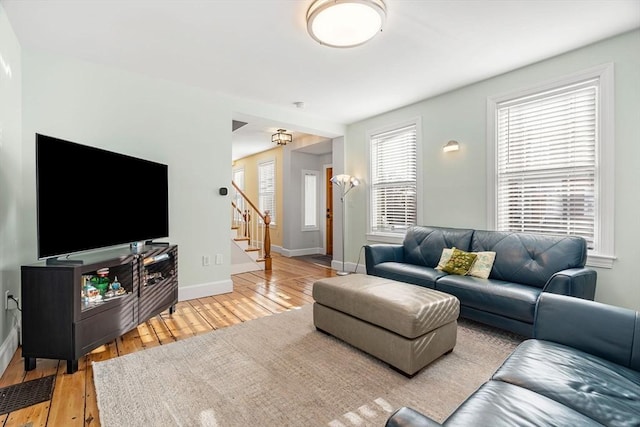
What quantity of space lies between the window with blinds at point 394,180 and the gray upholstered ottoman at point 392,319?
91.5 inches

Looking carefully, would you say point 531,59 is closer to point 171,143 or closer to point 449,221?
point 449,221

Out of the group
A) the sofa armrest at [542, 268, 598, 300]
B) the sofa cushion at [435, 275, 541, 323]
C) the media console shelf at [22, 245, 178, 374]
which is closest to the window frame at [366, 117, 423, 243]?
the sofa cushion at [435, 275, 541, 323]

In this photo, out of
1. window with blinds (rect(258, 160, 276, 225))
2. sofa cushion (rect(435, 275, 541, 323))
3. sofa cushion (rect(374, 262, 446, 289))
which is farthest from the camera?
window with blinds (rect(258, 160, 276, 225))

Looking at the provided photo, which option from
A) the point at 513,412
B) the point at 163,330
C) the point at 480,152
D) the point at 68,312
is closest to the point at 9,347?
the point at 68,312

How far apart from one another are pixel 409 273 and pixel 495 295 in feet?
2.97

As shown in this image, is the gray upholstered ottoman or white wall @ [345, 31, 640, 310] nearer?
the gray upholstered ottoman

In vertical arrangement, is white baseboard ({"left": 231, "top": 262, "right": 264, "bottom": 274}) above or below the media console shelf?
below

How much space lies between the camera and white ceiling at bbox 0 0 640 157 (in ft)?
7.59

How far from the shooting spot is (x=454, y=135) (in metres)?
4.02

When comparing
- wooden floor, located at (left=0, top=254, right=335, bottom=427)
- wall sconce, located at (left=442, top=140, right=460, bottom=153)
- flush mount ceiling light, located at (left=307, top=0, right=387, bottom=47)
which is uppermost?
flush mount ceiling light, located at (left=307, top=0, right=387, bottom=47)

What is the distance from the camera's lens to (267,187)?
8281mm

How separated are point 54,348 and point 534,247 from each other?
4093 mm

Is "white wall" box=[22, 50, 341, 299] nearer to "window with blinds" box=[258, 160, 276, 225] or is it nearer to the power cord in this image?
the power cord

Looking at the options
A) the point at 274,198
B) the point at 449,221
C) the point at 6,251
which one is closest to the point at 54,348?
the point at 6,251
